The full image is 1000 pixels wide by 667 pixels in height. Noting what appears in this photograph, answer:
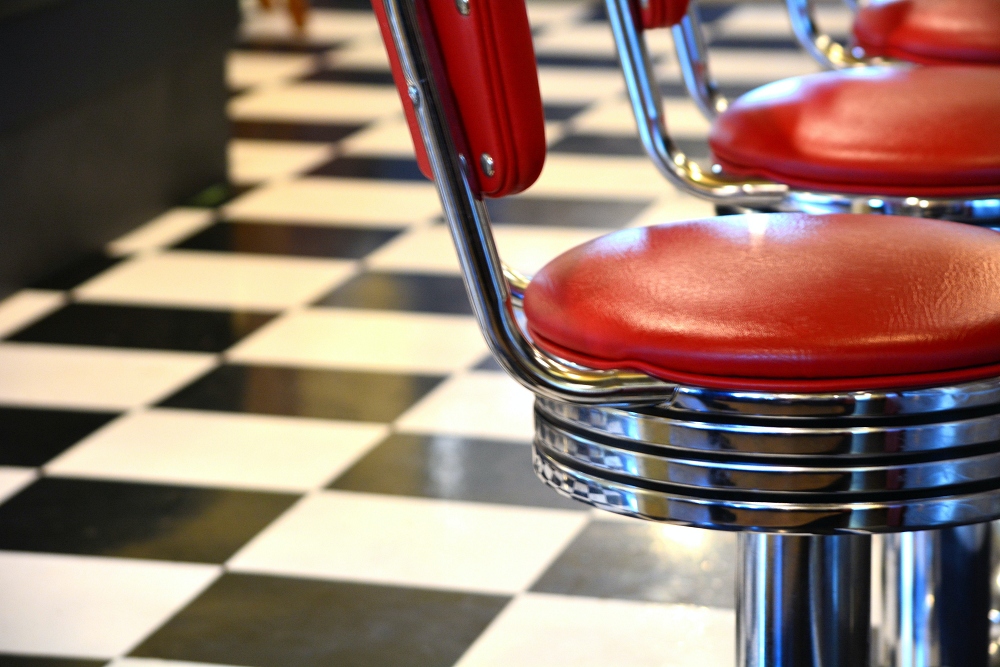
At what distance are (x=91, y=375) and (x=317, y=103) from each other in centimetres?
220

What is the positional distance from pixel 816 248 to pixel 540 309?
184 mm

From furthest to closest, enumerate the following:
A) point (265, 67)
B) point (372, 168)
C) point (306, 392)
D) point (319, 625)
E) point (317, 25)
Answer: point (317, 25), point (265, 67), point (372, 168), point (306, 392), point (319, 625)

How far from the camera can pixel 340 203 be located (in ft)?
11.5

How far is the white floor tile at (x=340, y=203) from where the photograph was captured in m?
3.37

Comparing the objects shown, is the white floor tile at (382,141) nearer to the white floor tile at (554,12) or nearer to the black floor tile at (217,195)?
the black floor tile at (217,195)

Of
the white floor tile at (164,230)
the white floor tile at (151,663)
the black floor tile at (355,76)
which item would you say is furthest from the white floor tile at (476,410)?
the black floor tile at (355,76)

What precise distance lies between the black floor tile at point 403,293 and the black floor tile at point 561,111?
1.46 meters

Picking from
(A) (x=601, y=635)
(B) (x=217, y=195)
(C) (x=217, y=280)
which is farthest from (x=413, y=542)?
(B) (x=217, y=195)

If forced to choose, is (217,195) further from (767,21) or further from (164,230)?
(767,21)

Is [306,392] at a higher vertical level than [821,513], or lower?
lower

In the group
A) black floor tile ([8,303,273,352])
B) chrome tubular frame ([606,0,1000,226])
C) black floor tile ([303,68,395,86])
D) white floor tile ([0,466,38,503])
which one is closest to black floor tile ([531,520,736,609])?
chrome tubular frame ([606,0,1000,226])

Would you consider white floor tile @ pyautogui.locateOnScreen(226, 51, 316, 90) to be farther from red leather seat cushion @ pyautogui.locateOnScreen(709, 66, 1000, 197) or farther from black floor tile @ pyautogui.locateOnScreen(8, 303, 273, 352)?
red leather seat cushion @ pyautogui.locateOnScreen(709, 66, 1000, 197)

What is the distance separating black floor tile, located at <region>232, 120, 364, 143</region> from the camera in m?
4.13

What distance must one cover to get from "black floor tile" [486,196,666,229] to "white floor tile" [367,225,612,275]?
0.17 ft
